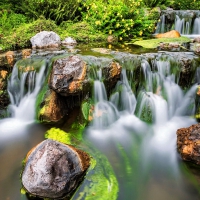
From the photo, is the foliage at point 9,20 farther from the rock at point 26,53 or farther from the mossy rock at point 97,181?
the mossy rock at point 97,181

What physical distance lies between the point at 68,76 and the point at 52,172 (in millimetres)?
2501

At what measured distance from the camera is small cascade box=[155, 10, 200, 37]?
1051 centimetres

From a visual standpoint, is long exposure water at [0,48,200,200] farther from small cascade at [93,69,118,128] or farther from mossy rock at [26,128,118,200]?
mossy rock at [26,128,118,200]

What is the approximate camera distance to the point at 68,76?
5.25 meters

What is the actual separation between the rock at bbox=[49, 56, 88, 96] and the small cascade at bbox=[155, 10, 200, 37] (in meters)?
6.66

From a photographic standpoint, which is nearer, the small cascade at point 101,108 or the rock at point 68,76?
the rock at point 68,76

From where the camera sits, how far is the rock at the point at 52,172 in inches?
128

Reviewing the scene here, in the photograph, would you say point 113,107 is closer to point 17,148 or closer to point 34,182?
point 17,148

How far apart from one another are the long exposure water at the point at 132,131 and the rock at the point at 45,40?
2275 millimetres

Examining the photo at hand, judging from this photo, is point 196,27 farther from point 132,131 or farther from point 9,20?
point 9,20

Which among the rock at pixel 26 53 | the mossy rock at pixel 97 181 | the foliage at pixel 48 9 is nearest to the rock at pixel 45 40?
the rock at pixel 26 53

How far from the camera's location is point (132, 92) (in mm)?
5941

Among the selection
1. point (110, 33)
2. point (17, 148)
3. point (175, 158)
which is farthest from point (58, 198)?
point (110, 33)

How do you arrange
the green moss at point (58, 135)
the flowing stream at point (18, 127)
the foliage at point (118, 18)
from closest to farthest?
the flowing stream at point (18, 127)
the green moss at point (58, 135)
the foliage at point (118, 18)
